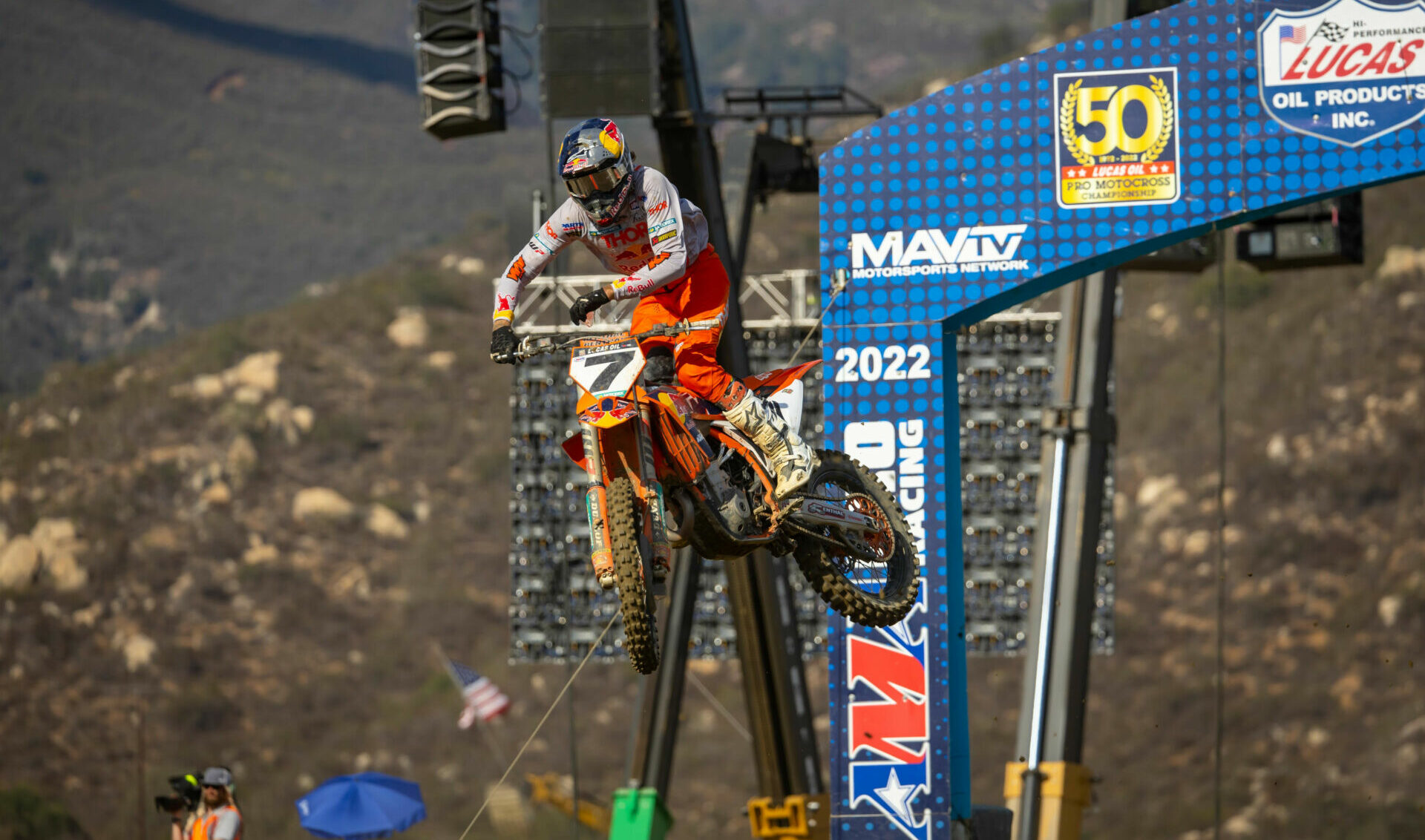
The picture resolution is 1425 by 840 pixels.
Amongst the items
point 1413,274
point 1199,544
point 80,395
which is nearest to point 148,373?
point 80,395

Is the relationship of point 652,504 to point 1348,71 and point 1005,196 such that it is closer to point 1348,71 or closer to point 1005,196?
point 1005,196

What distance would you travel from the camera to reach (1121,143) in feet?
35.4

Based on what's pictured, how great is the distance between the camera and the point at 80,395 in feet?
241

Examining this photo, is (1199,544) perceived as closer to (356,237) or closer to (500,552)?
(500,552)

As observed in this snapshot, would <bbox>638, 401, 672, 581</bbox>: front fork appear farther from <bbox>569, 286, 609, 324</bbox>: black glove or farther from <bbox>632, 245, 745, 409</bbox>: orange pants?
<bbox>569, 286, 609, 324</bbox>: black glove

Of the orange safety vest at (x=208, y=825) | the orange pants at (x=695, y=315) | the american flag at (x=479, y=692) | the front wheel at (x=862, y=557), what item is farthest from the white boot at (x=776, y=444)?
the american flag at (x=479, y=692)

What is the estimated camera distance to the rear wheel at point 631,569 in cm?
874

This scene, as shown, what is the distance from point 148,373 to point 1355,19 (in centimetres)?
6779

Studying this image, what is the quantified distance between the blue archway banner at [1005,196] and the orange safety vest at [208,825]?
398 centimetres

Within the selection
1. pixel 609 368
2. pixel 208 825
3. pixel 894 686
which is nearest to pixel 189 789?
pixel 208 825

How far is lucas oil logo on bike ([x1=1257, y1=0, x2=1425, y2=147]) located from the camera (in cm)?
1061

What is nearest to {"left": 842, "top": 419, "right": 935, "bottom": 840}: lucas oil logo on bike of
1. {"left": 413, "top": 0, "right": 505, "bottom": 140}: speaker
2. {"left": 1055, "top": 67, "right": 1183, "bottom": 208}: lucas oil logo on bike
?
{"left": 1055, "top": 67, "right": 1183, "bottom": 208}: lucas oil logo on bike

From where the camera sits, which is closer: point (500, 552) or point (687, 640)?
point (687, 640)

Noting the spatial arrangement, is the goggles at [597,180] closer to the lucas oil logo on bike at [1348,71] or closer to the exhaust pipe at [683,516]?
the exhaust pipe at [683,516]
